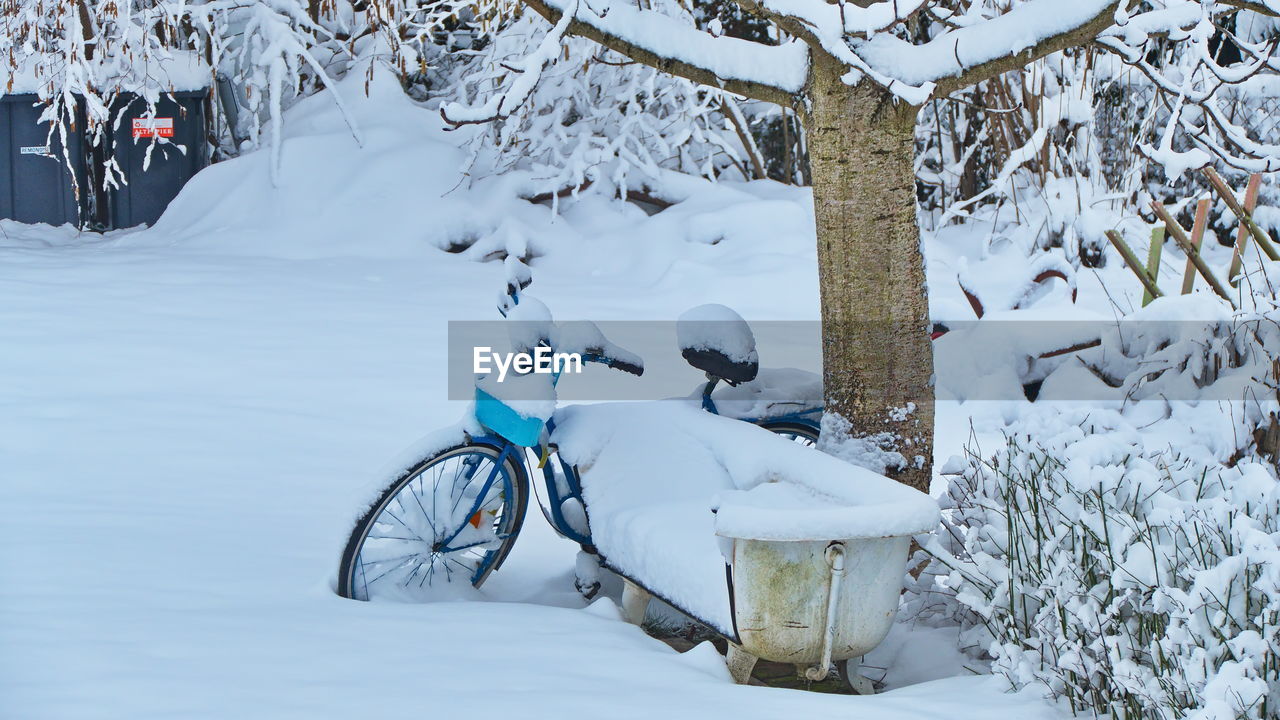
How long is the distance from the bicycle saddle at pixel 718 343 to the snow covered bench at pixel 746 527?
0.44 feet

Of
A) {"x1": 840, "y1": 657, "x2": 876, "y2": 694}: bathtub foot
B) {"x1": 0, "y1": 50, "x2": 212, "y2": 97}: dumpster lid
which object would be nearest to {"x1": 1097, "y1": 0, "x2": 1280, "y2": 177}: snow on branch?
{"x1": 840, "y1": 657, "x2": 876, "y2": 694}: bathtub foot

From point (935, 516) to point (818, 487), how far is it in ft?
1.06

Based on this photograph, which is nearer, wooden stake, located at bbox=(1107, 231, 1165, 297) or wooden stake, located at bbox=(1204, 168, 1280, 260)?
wooden stake, located at bbox=(1204, 168, 1280, 260)

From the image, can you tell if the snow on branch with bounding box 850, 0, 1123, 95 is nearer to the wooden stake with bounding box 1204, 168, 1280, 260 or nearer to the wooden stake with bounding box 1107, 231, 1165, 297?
the wooden stake with bounding box 1204, 168, 1280, 260

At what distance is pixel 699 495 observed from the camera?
2.91m

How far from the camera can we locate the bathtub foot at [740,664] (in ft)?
8.57

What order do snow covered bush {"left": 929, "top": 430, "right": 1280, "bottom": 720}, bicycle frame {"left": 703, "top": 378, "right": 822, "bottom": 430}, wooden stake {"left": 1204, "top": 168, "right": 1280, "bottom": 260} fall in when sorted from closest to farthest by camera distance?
snow covered bush {"left": 929, "top": 430, "right": 1280, "bottom": 720} → bicycle frame {"left": 703, "top": 378, "right": 822, "bottom": 430} → wooden stake {"left": 1204, "top": 168, "right": 1280, "bottom": 260}

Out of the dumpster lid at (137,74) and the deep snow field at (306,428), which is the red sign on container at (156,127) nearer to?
the dumpster lid at (137,74)

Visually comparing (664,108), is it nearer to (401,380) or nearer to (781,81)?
(401,380)

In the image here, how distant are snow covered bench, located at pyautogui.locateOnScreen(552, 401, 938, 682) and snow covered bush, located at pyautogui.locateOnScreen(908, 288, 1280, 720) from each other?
0.24 meters

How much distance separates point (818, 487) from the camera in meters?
2.67

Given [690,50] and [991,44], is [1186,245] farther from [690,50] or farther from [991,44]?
[690,50]

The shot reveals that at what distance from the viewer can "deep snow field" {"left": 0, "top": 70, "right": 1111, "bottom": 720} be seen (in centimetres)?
237

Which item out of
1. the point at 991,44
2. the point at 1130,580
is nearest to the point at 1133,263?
the point at 991,44
